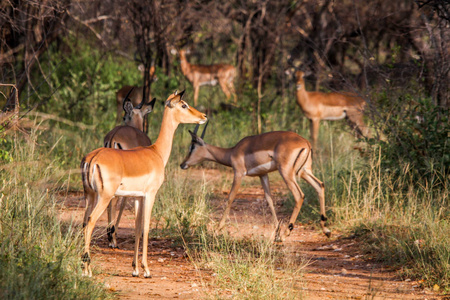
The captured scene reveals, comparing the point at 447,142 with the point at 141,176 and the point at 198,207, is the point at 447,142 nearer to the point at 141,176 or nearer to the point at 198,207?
the point at 198,207

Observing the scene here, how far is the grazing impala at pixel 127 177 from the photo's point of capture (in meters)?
4.06

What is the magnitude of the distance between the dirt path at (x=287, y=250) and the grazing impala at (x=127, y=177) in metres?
0.20

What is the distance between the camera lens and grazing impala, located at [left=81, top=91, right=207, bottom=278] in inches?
160

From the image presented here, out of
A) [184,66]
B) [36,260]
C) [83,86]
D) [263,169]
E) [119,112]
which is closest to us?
[36,260]

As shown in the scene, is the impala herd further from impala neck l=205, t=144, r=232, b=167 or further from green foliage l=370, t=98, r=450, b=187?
green foliage l=370, t=98, r=450, b=187

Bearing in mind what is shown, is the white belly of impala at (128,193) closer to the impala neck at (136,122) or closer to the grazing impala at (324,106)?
the impala neck at (136,122)

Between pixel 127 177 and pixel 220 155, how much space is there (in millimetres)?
2880

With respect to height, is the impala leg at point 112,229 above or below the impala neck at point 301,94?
below

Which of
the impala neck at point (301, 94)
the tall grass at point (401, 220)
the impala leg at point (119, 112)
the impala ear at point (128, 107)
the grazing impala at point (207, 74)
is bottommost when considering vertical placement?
the tall grass at point (401, 220)

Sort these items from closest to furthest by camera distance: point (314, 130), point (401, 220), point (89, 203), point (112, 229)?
point (89, 203)
point (112, 229)
point (401, 220)
point (314, 130)

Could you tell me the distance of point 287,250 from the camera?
4.92 metres

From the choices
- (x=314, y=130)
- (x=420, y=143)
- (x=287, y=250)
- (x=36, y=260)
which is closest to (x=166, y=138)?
(x=287, y=250)

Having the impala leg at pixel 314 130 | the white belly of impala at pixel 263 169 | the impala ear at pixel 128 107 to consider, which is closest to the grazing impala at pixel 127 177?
the white belly of impala at pixel 263 169

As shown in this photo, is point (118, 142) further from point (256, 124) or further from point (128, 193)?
point (256, 124)
